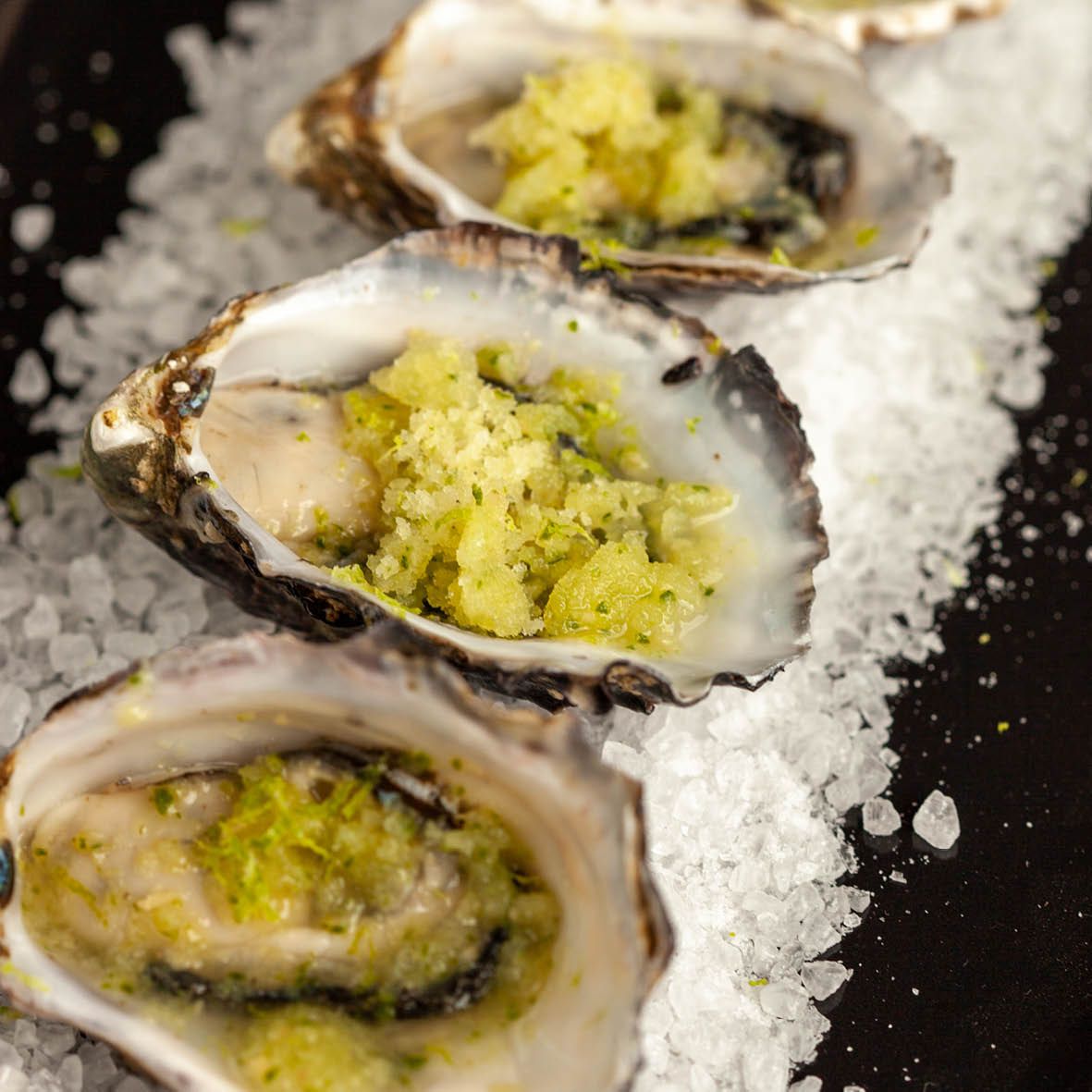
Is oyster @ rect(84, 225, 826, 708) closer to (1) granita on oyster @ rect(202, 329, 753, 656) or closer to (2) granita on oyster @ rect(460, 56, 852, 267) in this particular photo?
(1) granita on oyster @ rect(202, 329, 753, 656)

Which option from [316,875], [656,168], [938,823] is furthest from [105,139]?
[938,823]

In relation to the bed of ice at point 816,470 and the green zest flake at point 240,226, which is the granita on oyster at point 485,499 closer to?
the bed of ice at point 816,470

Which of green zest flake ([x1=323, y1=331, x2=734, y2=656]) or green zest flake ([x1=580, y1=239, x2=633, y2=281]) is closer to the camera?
green zest flake ([x1=323, y1=331, x2=734, y2=656])

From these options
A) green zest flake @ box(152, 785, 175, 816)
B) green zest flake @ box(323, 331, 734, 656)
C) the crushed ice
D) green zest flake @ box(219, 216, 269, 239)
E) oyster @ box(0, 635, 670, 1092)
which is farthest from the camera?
green zest flake @ box(219, 216, 269, 239)

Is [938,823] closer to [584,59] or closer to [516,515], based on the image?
[516,515]

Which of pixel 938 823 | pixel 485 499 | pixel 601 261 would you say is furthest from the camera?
pixel 601 261

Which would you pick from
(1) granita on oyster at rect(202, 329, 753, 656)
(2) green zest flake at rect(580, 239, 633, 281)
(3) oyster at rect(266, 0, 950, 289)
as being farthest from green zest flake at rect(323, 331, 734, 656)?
(3) oyster at rect(266, 0, 950, 289)

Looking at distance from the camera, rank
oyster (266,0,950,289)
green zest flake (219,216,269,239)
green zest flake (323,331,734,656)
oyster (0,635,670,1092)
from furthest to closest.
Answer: green zest flake (219,216,269,239) < oyster (266,0,950,289) < green zest flake (323,331,734,656) < oyster (0,635,670,1092)

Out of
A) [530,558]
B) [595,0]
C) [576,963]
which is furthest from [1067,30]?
[576,963]
